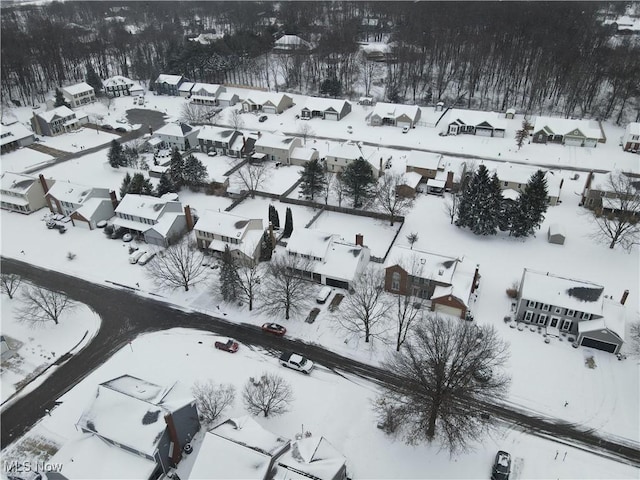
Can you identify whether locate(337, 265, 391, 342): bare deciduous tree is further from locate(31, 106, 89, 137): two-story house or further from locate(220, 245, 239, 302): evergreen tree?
locate(31, 106, 89, 137): two-story house

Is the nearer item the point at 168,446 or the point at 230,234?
the point at 168,446

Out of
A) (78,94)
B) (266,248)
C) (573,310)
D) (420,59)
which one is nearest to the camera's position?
(573,310)

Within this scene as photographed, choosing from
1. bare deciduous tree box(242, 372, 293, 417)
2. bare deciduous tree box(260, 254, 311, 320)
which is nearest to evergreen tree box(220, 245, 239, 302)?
bare deciduous tree box(260, 254, 311, 320)

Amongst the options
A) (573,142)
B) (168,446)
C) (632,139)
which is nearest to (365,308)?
(168,446)

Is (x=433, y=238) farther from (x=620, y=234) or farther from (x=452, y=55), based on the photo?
(x=452, y=55)

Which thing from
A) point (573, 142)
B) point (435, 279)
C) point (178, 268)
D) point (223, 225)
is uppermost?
point (435, 279)

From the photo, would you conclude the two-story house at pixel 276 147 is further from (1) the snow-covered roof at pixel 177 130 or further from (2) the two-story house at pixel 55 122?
(2) the two-story house at pixel 55 122

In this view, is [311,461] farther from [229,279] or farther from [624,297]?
[624,297]
